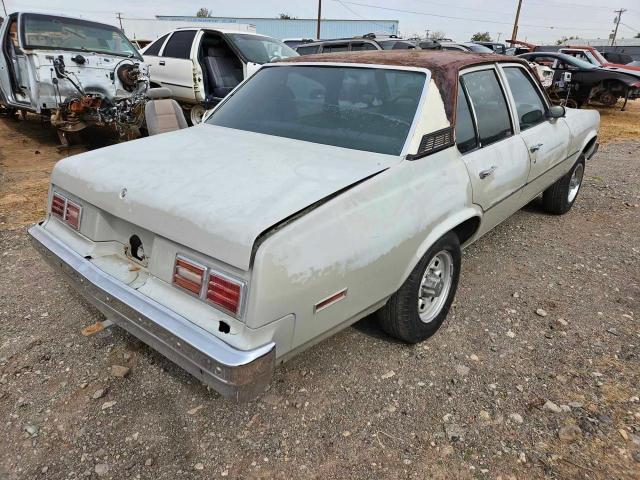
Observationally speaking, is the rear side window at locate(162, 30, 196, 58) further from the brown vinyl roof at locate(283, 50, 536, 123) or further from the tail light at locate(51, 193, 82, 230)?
the tail light at locate(51, 193, 82, 230)

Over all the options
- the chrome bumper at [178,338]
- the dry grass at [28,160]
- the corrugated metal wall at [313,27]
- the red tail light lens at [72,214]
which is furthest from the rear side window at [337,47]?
the corrugated metal wall at [313,27]

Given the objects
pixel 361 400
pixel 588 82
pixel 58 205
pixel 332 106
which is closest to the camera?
pixel 361 400

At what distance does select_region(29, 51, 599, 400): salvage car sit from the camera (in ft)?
5.87

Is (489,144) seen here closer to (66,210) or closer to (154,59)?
(66,210)

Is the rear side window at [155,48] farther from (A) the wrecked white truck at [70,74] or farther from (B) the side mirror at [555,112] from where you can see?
(B) the side mirror at [555,112]

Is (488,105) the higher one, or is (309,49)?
(309,49)

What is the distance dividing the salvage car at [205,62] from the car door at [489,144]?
529 centimetres

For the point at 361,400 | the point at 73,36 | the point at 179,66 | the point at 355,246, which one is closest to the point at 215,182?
the point at 355,246

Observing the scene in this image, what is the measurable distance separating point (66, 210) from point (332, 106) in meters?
1.64

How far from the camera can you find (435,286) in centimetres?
273

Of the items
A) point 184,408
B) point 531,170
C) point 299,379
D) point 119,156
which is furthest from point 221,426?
point 531,170

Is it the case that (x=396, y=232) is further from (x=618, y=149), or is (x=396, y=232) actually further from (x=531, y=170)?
(x=618, y=149)

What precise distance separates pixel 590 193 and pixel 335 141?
4.59 meters

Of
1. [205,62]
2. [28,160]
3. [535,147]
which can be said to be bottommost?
[28,160]
